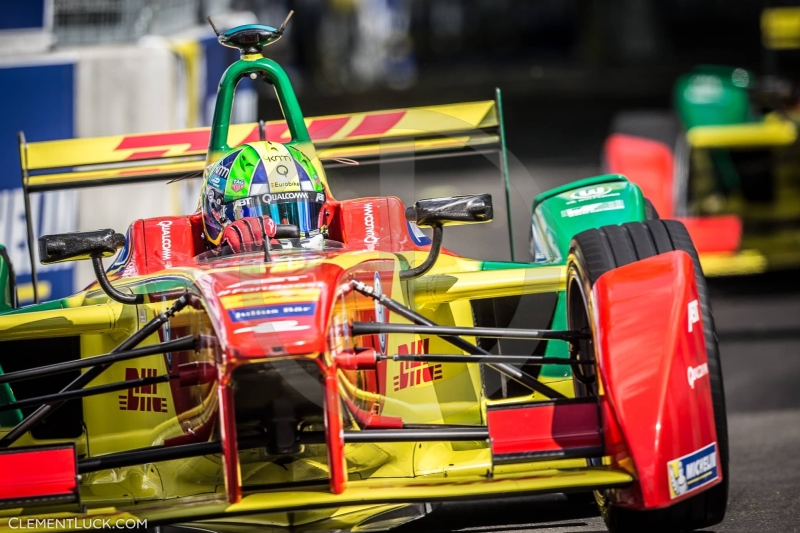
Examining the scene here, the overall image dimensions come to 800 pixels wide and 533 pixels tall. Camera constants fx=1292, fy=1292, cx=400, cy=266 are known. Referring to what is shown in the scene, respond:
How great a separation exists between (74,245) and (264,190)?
3.02 feet

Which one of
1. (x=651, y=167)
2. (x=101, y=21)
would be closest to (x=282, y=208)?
(x=101, y=21)

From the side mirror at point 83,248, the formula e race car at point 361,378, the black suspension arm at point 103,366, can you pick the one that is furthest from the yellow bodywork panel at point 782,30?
the black suspension arm at point 103,366

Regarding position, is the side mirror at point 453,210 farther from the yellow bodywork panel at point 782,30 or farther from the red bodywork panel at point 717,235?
the yellow bodywork panel at point 782,30

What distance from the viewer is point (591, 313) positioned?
4824 millimetres

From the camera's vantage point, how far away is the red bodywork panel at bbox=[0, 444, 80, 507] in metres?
4.52

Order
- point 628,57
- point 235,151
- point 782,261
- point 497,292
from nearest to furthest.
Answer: point 497,292 < point 235,151 < point 782,261 < point 628,57

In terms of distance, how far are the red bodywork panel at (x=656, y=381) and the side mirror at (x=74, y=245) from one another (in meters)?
1.96

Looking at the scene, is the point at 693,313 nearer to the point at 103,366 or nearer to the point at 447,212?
the point at 447,212

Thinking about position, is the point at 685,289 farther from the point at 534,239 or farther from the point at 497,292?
the point at 534,239

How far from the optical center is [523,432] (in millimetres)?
4543

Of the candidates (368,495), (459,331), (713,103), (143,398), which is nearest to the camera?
(368,495)

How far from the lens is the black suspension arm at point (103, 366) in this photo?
4.88 m

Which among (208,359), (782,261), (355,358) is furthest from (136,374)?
(782,261)

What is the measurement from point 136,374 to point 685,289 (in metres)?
2.35
